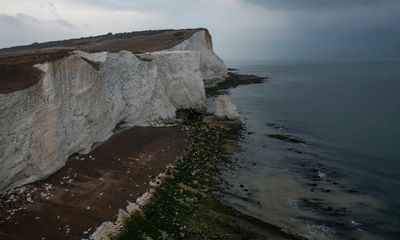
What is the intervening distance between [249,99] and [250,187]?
4604cm

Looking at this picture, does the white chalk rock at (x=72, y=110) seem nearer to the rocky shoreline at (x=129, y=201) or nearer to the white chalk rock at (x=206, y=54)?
the rocky shoreline at (x=129, y=201)

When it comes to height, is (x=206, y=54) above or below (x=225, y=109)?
above

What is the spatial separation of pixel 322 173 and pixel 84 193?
1758 centimetres

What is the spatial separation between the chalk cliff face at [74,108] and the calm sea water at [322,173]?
400 inches

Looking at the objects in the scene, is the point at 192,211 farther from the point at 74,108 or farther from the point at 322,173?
the point at 322,173

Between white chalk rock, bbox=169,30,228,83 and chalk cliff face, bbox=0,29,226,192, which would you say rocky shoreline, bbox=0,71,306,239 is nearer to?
chalk cliff face, bbox=0,29,226,192

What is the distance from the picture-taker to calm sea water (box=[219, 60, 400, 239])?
23.5m

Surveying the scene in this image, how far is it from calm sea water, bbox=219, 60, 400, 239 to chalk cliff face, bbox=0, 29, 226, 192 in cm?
1016

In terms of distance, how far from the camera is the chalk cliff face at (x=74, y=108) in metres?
22.5

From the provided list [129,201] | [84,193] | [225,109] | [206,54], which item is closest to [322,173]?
[129,201]

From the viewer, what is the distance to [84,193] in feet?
76.6

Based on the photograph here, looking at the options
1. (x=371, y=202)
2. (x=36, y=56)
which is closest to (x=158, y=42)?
(x=36, y=56)

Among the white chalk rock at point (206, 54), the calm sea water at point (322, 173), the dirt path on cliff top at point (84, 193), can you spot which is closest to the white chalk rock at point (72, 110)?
the dirt path on cliff top at point (84, 193)

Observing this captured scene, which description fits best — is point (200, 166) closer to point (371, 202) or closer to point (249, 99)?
point (371, 202)
